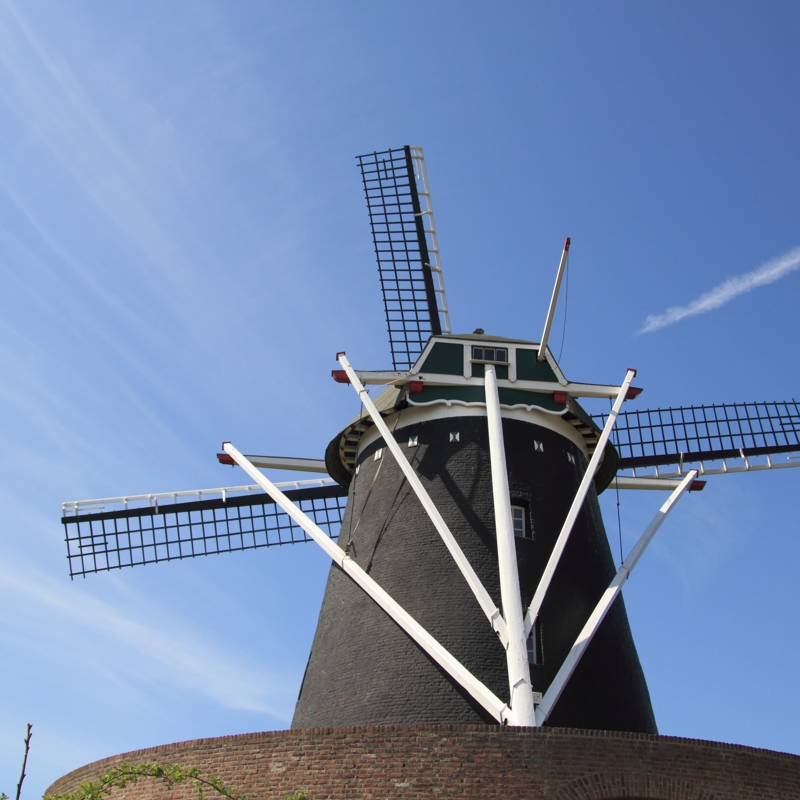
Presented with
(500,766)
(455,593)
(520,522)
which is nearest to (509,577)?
(455,593)

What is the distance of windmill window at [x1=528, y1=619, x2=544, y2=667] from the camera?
13570 millimetres

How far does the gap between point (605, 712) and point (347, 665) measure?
11.5 ft

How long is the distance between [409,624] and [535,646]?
1.82 meters

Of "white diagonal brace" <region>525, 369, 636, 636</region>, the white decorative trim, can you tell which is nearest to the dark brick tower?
the white decorative trim

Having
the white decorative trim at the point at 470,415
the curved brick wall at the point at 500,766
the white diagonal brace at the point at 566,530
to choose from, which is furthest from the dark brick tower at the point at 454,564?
the curved brick wall at the point at 500,766

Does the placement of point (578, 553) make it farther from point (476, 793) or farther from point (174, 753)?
point (174, 753)

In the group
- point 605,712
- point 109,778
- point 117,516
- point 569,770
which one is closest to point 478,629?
point 605,712

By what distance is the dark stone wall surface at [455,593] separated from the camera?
43.8ft

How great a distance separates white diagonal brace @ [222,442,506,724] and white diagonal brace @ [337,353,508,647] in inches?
25.4

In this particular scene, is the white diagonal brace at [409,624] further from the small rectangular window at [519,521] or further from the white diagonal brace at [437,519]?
the small rectangular window at [519,521]

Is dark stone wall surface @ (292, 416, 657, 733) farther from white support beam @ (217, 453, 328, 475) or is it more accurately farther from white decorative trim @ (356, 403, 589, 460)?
white support beam @ (217, 453, 328, 475)

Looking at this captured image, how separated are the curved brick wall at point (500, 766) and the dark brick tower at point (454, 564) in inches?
79.9

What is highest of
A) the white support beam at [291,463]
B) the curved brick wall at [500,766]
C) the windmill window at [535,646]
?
the white support beam at [291,463]

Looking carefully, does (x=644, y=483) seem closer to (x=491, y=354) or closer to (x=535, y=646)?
(x=491, y=354)
